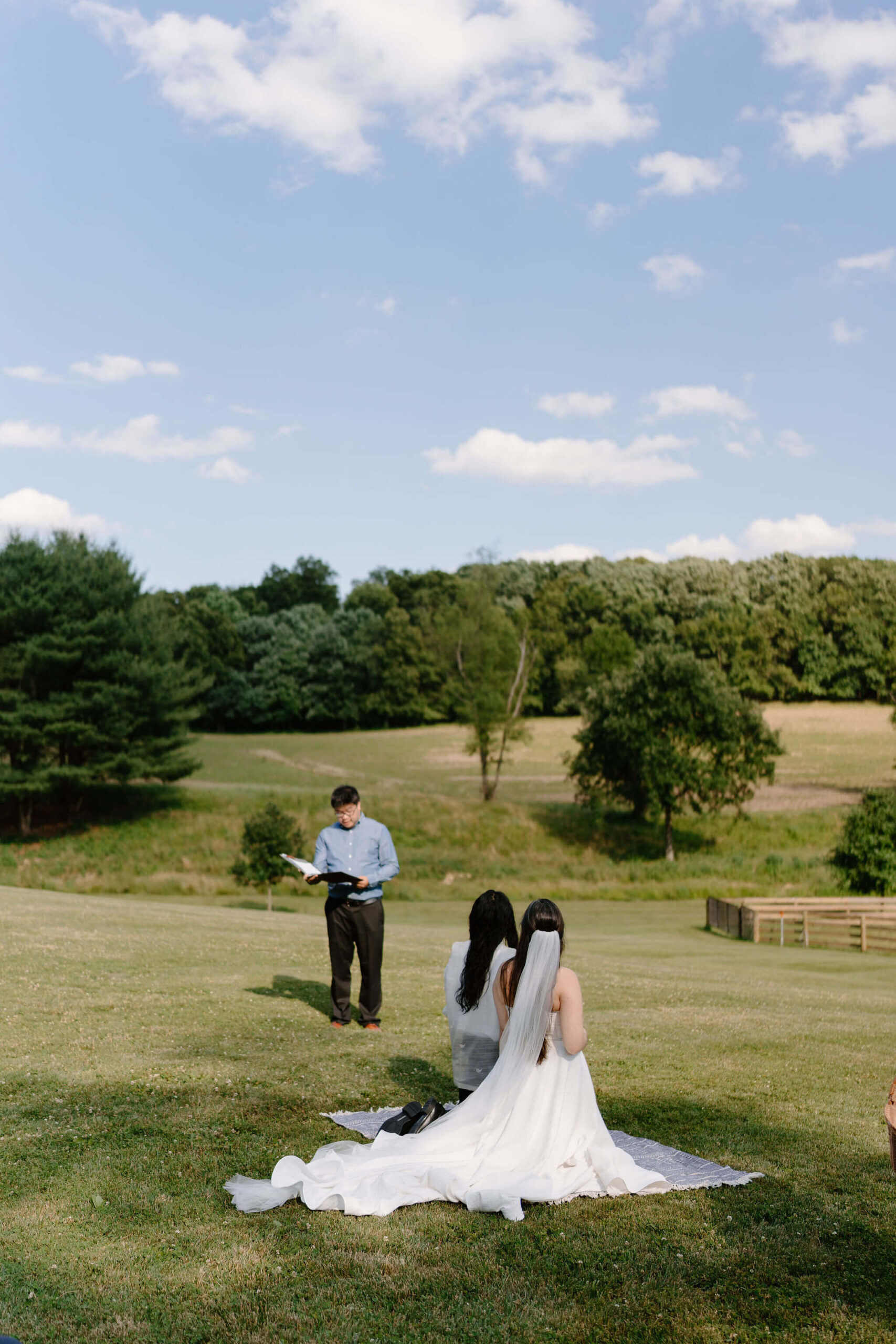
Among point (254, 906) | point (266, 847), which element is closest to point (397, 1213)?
point (266, 847)

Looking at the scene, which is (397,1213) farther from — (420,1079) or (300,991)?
(300,991)

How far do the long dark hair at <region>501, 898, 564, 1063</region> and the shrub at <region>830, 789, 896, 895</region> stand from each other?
29912 millimetres

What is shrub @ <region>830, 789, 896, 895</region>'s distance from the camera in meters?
33.3

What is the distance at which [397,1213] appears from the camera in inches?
233

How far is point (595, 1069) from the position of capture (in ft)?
30.8

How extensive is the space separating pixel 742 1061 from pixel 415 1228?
5.39 meters

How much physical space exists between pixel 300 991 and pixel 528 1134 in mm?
7033

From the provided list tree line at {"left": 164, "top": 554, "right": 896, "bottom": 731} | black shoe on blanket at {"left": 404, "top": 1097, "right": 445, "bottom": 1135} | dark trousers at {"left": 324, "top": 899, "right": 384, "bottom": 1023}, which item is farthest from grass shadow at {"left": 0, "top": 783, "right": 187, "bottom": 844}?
black shoe on blanket at {"left": 404, "top": 1097, "right": 445, "bottom": 1135}

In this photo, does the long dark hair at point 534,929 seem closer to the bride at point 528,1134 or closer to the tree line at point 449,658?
the bride at point 528,1134

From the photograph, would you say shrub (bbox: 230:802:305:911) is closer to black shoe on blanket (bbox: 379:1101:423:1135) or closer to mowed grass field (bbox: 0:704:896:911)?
mowed grass field (bbox: 0:704:896:911)

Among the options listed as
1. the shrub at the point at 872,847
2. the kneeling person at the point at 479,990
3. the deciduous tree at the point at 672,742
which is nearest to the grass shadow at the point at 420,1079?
the kneeling person at the point at 479,990

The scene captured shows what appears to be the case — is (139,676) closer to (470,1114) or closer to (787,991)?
(787,991)

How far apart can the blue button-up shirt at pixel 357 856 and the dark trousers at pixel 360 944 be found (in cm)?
12

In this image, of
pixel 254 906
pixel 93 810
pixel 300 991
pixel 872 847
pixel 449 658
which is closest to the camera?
pixel 300 991
